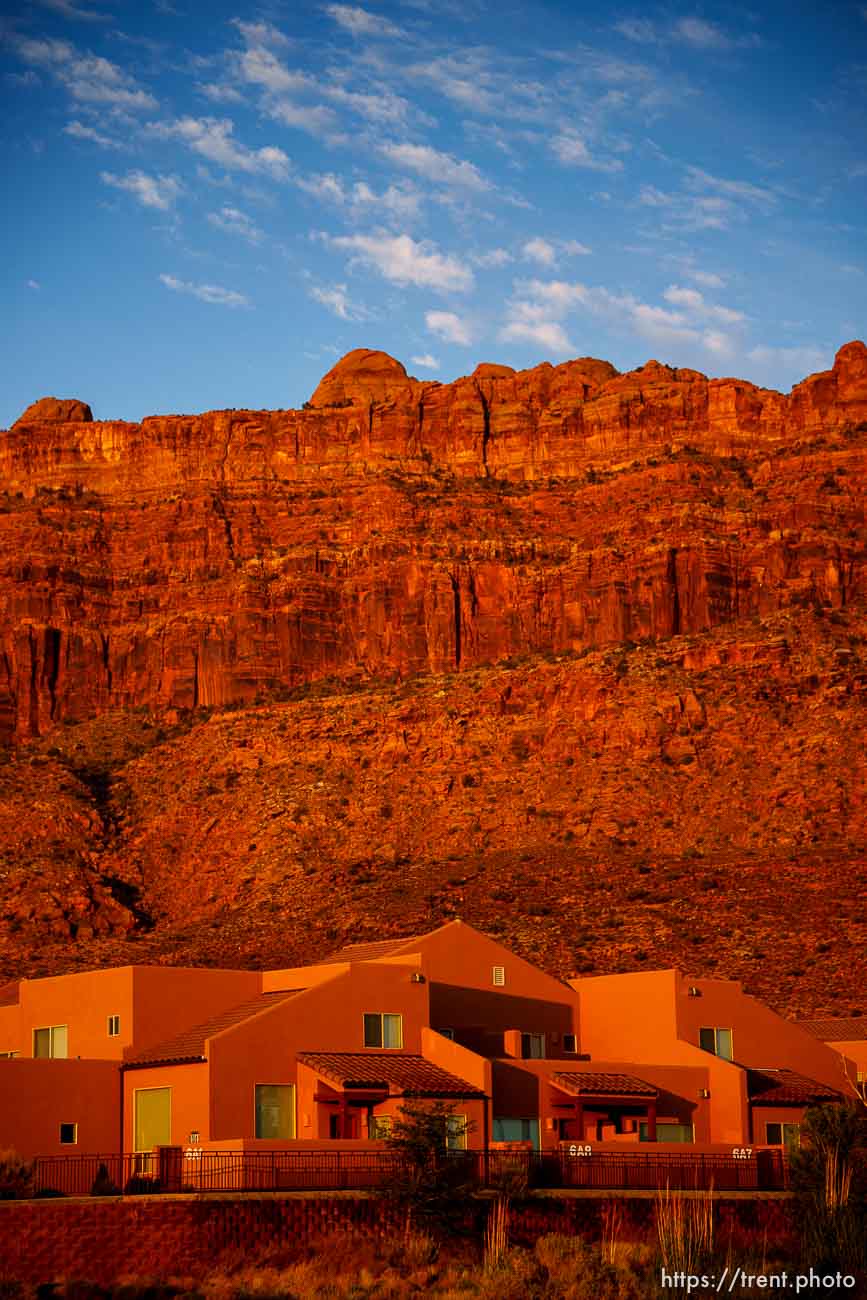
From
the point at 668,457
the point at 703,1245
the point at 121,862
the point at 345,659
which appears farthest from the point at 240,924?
the point at 703,1245

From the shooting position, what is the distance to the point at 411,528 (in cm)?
13050

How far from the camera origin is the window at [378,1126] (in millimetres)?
51284

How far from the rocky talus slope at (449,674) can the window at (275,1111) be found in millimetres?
27646

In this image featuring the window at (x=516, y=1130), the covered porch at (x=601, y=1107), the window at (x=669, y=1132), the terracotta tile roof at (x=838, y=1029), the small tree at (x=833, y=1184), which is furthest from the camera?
the terracotta tile roof at (x=838, y=1029)

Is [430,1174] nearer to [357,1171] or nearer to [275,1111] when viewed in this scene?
[357,1171]

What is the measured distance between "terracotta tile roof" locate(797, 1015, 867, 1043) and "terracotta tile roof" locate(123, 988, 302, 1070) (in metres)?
17.5

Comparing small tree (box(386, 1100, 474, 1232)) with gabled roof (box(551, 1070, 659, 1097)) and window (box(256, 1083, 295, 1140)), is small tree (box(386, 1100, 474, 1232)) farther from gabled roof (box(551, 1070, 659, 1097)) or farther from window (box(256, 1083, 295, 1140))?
gabled roof (box(551, 1070, 659, 1097))

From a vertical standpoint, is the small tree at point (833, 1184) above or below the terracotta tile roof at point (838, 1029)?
below

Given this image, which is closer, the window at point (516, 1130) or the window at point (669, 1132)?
the window at point (516, 1130)

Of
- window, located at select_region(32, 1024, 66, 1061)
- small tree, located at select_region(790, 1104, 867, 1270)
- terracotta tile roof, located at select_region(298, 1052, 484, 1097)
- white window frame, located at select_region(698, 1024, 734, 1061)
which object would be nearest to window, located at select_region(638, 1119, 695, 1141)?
white window frame, located at select_region(698, 1024, 734, 1061)

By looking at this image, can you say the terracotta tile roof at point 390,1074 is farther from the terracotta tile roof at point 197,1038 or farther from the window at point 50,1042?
the window at point 50,1042

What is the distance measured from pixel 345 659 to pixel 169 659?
A: 1046 centimetres

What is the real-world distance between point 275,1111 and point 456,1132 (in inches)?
203

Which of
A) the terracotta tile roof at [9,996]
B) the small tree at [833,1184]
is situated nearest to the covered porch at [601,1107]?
the small tree at [833,1184]
